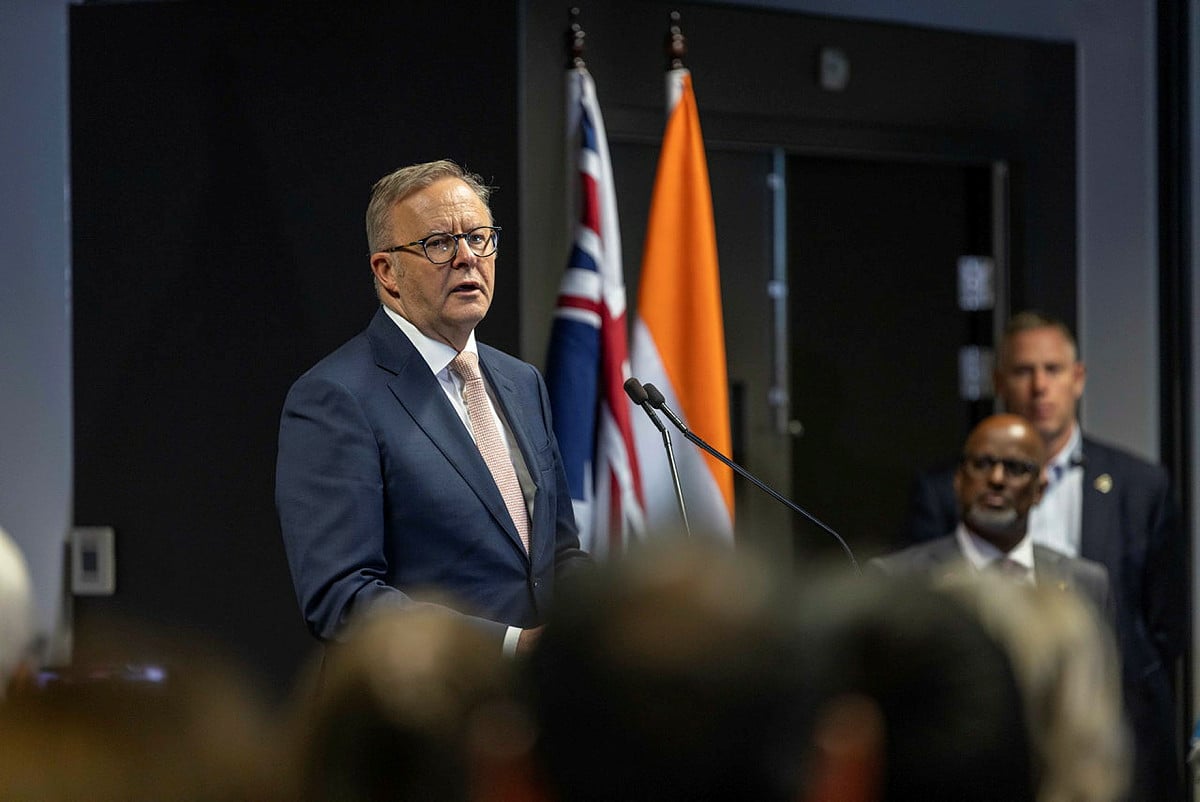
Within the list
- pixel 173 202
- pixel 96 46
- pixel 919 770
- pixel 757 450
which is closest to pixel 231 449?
pixel 173 202

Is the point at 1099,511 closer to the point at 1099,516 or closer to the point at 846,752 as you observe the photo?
the point at 1099,516

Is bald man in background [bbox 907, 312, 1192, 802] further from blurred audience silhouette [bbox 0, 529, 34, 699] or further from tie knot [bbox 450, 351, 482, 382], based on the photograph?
blurred audience silhouette [bbox 0, 529, 34, 699]

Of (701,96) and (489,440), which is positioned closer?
(489,440)

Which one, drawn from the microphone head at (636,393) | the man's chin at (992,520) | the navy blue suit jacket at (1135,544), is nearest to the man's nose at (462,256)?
the microphone head at (636,393)

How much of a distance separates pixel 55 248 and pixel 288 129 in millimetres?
679

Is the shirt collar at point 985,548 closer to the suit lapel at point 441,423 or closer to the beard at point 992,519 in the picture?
the beard at point 992,519

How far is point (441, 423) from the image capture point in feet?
6.84

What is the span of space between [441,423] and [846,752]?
5.64 feet

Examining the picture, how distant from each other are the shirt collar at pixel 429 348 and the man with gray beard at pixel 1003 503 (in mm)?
1575

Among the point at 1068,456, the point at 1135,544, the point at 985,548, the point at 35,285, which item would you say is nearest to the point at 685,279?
the point at 985,548

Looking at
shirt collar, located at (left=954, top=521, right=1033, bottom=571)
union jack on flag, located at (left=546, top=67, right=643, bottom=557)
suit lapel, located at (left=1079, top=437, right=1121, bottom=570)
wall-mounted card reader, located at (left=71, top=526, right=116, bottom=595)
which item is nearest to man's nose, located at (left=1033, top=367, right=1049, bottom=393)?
suit lapel, located at (left=1079, top=437, right=1121, bottom=570)

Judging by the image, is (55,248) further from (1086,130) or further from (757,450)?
(1086,130)

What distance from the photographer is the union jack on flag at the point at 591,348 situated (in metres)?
3.63

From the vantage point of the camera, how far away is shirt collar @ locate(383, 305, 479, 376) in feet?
7.07
